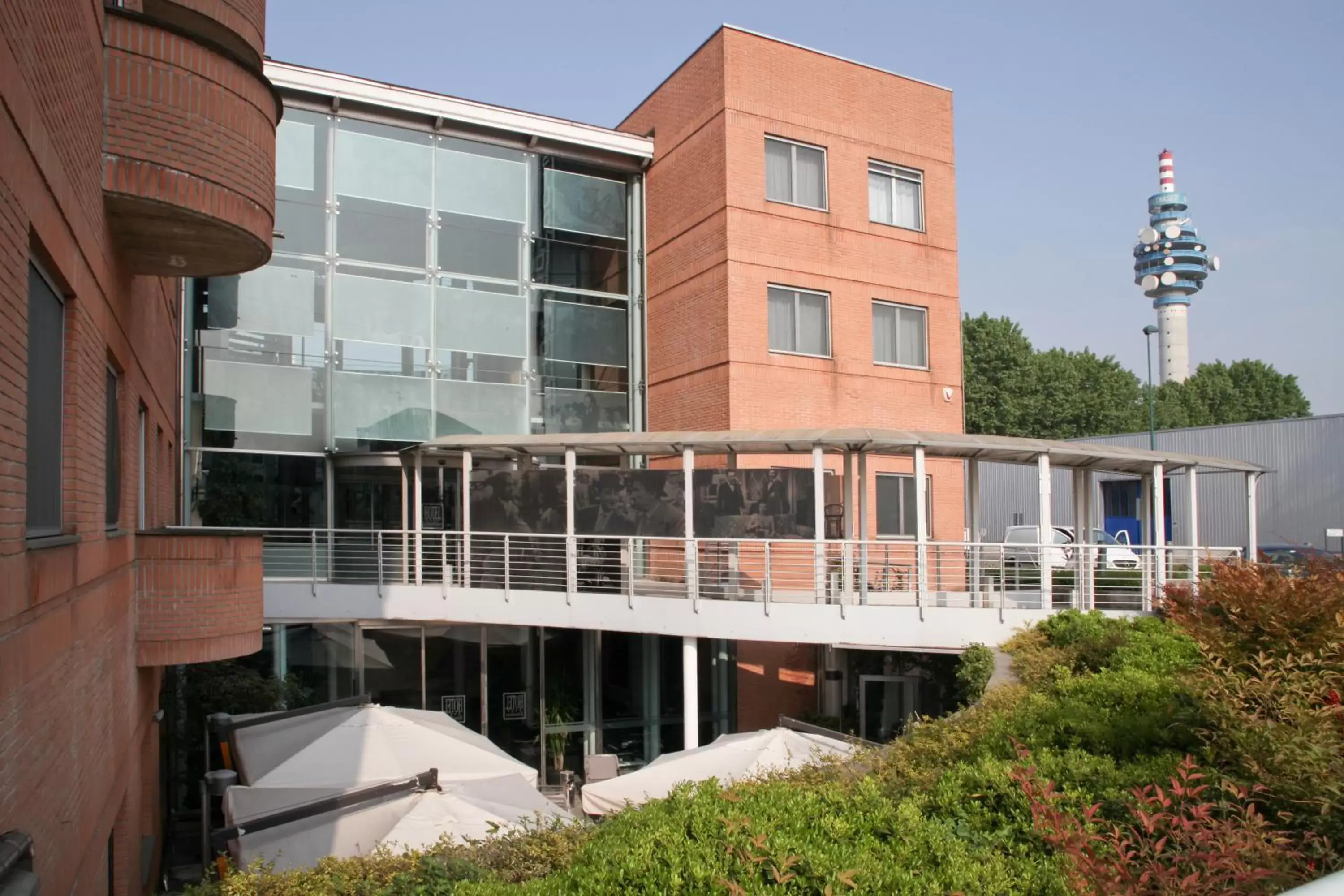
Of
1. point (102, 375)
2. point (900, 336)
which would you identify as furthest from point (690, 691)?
point (102, 375)

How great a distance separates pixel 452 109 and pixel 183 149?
46.0 feet

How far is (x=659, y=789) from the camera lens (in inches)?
517

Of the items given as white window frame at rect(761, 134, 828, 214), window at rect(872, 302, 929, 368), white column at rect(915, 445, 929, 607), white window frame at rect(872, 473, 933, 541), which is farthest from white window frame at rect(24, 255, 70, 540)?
window at rect(872, 302, 929, 368)

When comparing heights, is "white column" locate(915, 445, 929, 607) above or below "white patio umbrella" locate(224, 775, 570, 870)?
above

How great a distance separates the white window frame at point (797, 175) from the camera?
21891mm

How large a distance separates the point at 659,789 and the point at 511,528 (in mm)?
6410

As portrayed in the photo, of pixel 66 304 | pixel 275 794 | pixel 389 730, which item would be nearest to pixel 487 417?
pixel 389 730

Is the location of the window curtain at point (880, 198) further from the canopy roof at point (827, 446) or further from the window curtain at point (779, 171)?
the canopy roof at point (827, 446)

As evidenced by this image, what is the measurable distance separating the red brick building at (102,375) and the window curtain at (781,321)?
12.2 m

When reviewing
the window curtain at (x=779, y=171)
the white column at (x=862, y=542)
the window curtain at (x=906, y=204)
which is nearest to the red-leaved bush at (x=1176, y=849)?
the white column at (x=862, y=542)

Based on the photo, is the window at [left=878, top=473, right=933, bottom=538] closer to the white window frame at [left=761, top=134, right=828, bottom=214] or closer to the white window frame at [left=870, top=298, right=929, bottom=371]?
the white window frame at [left=870, top=298, right=929, bottom=371]

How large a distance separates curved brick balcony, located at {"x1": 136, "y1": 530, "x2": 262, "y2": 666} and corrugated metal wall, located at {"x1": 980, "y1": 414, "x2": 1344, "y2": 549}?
90.2 feet

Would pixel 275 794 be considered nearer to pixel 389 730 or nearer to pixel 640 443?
pixel 389 730

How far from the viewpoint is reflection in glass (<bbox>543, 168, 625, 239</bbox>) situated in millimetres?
22266
